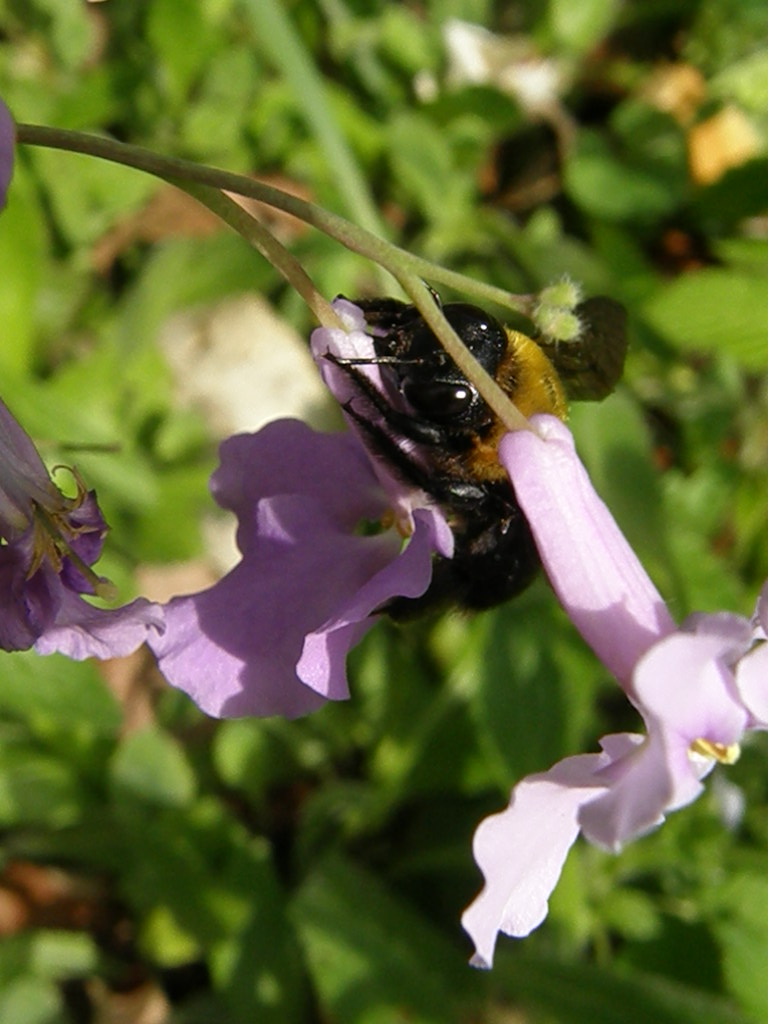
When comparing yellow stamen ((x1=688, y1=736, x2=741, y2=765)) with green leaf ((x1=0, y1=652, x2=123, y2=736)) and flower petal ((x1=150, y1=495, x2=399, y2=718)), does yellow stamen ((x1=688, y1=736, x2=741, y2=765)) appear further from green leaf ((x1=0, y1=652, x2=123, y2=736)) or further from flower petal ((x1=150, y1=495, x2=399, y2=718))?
green leaf ((x1=0, y1=652, x2=123, y2=736))

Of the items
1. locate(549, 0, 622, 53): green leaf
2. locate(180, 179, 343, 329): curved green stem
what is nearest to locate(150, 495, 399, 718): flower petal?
locate(180, 179, 343, 329): curved green stem

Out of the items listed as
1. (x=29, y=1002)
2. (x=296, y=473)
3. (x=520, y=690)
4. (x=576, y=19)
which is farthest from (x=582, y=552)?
(x=576, y=19)

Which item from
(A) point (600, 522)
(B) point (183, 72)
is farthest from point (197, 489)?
(A) point (600, 522)

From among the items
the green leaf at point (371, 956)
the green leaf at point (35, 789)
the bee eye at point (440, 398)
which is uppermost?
the bee eye at point (440, 398)

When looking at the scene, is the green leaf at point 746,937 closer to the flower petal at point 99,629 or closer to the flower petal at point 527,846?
the flower petal at point 527,846

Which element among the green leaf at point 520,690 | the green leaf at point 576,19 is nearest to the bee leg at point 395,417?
the green leaf at point 520,690

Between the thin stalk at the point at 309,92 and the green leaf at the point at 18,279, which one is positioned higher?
the thin stalk at the point at 309,92
